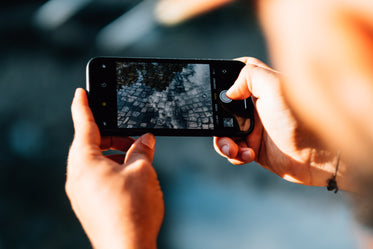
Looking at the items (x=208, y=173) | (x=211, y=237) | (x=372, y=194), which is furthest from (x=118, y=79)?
(x=211, y=237)

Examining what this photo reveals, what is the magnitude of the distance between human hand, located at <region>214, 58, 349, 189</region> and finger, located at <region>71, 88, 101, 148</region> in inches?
17.9

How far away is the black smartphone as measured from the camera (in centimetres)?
100

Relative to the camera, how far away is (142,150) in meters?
0.88

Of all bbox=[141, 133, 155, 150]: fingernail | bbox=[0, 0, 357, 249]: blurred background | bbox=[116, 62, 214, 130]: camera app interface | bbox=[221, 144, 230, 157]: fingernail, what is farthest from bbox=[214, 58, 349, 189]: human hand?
bbox=[0, 0, 357, 249]: blurred background

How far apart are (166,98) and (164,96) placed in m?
0.01

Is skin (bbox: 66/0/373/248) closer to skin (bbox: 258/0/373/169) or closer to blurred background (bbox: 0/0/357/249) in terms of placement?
skin (bbox: 258/0/373/169)

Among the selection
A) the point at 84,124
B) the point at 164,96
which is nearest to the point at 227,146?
the point at 164,96

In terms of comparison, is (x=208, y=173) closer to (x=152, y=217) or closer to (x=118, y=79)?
(x=118, y=79)

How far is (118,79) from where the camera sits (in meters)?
1.03

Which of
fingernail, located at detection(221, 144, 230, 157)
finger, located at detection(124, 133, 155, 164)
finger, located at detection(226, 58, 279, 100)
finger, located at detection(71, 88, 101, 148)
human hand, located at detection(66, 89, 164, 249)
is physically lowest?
human hand, located at detection(66, 89, 164, 249)

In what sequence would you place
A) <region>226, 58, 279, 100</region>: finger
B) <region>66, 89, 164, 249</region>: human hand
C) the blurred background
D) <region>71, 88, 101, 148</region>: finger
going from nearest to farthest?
<region>66, 89, 164, 249</region>: human hand, <region>71, 88, 101, 148</region>: finger, <region>226, 58, 279, 100</region>: finger, the blurred background

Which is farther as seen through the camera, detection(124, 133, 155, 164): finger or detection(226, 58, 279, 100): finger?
detection(226, 58, 279, 100): finger

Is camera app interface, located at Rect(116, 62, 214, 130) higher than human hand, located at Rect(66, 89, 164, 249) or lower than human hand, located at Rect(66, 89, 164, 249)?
higher

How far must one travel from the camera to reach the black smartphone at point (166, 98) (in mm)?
998
